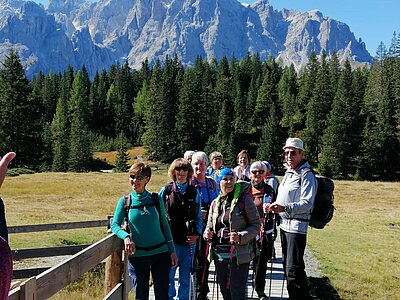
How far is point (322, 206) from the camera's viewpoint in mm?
5891

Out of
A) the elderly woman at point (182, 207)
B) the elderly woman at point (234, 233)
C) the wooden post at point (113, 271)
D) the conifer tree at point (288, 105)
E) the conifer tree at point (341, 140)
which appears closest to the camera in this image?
the elderly woman at point (234, 233)

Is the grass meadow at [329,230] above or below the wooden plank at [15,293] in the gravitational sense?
below

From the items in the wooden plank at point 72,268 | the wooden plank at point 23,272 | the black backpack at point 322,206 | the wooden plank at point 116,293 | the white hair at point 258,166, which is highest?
the white hair at point 258,166

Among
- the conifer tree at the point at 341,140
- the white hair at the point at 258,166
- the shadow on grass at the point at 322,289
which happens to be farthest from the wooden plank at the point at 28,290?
the conifer tree at the point at 341,140

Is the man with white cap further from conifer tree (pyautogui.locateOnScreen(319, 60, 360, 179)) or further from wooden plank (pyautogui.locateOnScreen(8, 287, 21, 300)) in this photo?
conifer tree (pyautogui.locateOnScreen(319, 60, 360, 179))

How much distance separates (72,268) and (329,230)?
658 inches

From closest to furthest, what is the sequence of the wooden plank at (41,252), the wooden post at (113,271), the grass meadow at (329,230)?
the wooden post at (113,271), the wooden plank at (41,252), the grass meadow at (329,230)

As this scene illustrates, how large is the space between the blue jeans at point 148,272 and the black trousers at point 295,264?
164cm

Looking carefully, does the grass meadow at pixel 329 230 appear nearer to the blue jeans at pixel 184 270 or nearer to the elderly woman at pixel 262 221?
the elderly woman at pixel 262 221

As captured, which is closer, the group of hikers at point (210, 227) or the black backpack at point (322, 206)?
the group of hikers at point (210, 227)

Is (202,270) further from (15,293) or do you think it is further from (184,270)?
(15,293)

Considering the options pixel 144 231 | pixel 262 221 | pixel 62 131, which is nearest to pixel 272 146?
pixel 62 131

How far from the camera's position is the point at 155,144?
83.5m

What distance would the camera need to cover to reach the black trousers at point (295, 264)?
587 centimetres
